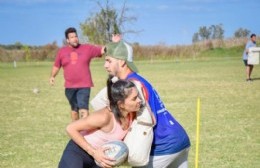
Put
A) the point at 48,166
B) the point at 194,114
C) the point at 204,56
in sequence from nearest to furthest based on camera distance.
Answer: the point at 48,166 < the point at 194,114 < the point at 204,56

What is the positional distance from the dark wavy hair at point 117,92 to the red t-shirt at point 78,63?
22.0 ft

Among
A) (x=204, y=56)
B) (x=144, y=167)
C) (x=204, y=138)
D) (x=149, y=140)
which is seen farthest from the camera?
(x=204, y=56)

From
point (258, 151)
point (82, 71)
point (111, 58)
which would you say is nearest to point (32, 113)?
point (82, 71)

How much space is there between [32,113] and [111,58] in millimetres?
10576

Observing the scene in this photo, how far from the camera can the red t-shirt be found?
11.3 m

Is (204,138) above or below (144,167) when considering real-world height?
below

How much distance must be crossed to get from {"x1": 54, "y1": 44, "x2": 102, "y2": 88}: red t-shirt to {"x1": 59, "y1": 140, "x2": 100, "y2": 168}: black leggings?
6578 mm

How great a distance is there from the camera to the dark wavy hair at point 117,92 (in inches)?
175

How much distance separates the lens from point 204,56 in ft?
217

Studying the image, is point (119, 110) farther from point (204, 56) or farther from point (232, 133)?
point (204, 56)

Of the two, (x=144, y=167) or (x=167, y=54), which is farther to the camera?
(x=167, y=54)

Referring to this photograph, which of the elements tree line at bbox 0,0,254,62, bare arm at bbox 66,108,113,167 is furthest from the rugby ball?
tree line at bbox 0,0,254,62

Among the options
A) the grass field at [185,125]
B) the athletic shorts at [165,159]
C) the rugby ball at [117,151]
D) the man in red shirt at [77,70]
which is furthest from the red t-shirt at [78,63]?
the rugby ball at [117,151]

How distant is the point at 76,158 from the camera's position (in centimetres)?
468
